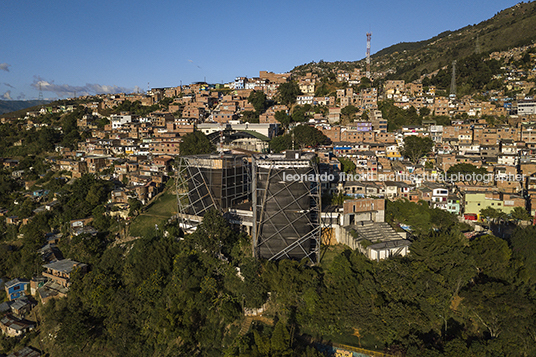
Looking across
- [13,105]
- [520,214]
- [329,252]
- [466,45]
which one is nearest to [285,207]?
[329,252]

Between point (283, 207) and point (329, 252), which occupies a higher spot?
point (283, 207)

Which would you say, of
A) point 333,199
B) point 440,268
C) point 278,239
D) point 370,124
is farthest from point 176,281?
point 370,124

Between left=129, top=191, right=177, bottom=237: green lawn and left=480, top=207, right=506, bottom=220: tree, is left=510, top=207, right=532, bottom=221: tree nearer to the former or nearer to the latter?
left=480, top=207, right=506, bottom=220: tree

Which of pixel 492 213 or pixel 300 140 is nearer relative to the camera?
pixel 492 213

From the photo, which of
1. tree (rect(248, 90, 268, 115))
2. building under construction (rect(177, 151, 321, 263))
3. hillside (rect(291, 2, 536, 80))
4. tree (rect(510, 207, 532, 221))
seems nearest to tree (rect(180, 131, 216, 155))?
building under construction (rect(177, 151, 321, 263))

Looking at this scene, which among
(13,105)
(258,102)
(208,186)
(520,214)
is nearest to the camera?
(208,186)

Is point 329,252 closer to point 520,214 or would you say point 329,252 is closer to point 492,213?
point 492,213

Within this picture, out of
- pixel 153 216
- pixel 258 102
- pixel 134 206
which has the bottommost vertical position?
pixel 153 216
